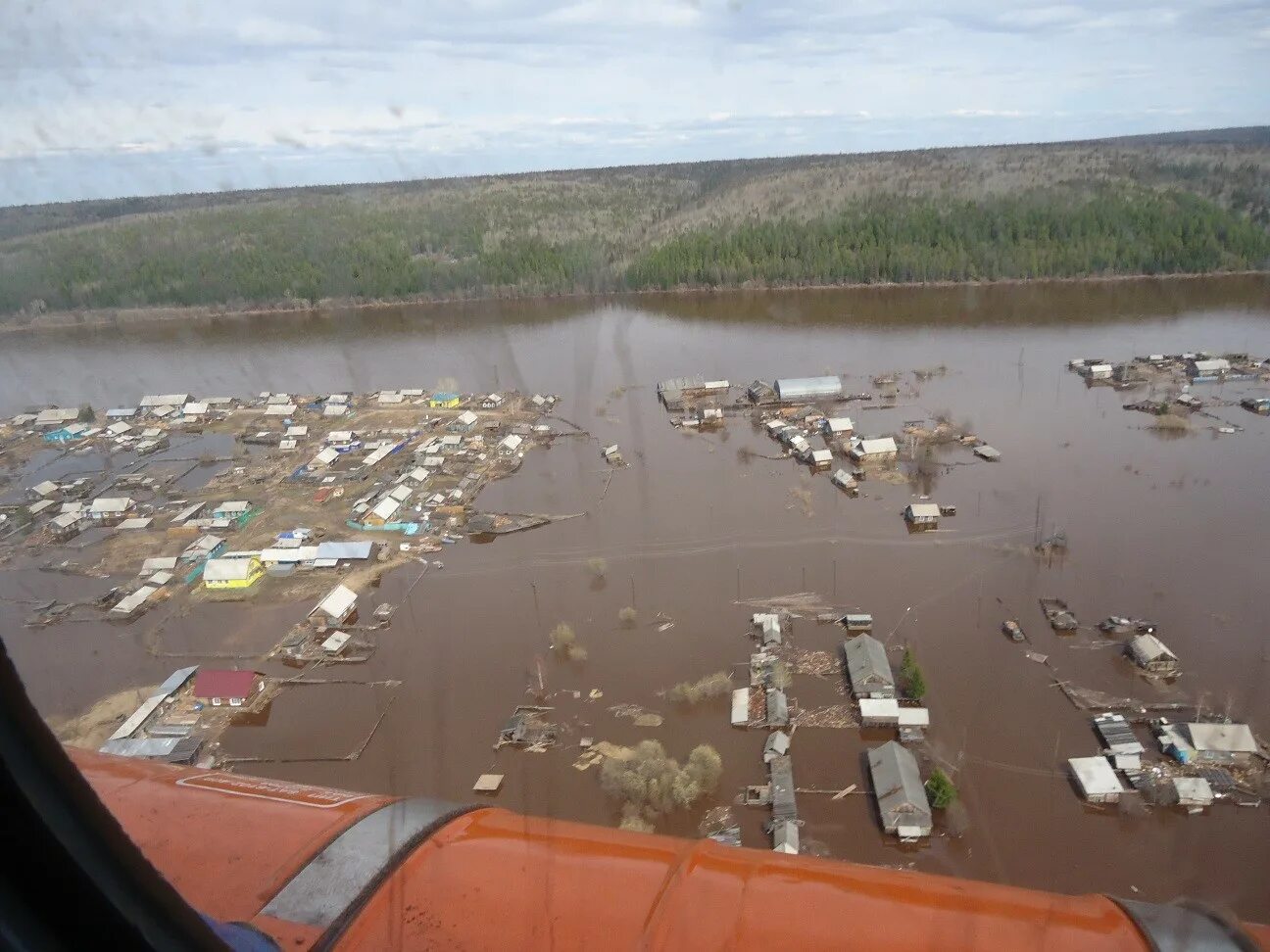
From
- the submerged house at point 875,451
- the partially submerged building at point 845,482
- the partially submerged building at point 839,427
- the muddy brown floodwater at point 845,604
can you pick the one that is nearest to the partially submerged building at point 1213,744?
the muddy brown floodwater at point 845,604

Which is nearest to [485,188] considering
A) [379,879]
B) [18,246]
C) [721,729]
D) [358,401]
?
[358,401]

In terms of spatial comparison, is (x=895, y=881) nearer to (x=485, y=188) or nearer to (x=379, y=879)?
(x=379, y=879)

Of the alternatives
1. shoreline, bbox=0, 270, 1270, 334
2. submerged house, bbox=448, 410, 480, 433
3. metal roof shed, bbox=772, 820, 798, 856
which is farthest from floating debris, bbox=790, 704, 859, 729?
shoreline, bbox=0, 270, 1270, 334

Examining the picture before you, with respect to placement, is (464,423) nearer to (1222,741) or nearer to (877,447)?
(877,447)

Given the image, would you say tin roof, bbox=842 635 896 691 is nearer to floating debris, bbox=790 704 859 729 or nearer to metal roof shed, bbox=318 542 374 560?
floating debris, bbox=790 704 859 729

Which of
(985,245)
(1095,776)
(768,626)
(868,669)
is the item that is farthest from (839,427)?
(985,245)

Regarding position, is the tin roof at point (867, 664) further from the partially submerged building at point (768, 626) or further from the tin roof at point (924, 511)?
the tin roof at point (924, 511)
